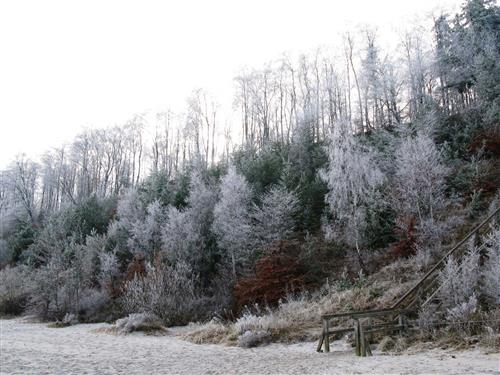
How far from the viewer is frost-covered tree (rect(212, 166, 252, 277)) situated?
78.7 feet

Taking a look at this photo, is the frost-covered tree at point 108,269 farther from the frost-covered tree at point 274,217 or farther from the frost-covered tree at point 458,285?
the frost-covered tree at point 458,285

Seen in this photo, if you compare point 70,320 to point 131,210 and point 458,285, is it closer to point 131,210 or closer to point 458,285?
point 131,210

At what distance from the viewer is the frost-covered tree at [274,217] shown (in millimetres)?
24078

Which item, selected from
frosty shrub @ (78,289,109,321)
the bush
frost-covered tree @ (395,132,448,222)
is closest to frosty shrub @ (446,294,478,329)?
the bush

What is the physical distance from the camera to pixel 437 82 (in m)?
38.3

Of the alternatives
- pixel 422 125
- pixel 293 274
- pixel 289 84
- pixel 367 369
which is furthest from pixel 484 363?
pixel 289 84

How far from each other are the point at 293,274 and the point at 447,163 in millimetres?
12806

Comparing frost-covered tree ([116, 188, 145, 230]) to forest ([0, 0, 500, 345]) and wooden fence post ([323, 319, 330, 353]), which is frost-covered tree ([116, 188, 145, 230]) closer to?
forest ([0, 0, 500, 345])

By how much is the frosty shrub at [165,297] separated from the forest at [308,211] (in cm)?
8

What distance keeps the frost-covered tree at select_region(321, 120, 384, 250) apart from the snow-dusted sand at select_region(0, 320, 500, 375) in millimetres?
11417

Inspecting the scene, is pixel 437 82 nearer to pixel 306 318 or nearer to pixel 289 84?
pixel 289 84

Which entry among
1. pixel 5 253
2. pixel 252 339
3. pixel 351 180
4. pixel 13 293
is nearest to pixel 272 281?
pixel 351 180

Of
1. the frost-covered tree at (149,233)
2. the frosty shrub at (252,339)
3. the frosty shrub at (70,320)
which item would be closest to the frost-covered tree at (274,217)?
the frost-covered tree at (149,233)

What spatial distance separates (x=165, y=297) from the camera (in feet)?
62.3
